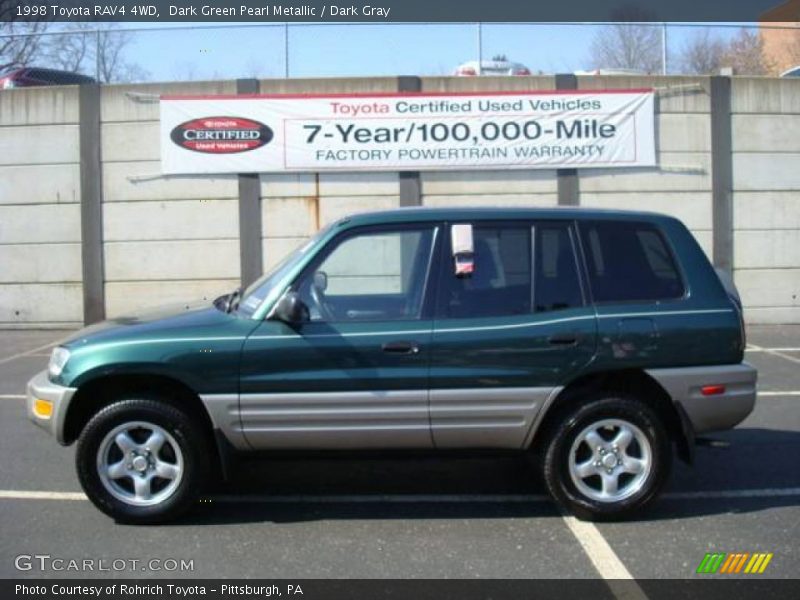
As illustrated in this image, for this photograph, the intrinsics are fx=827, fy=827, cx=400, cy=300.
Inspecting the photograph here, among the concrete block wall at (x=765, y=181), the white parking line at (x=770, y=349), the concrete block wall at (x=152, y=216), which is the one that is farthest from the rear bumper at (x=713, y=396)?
the concrete block wall at (x=152, y=216)

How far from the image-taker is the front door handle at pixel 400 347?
451 cm

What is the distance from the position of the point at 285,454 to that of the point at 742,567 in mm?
2451

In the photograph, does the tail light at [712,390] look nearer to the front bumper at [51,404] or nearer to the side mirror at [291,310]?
the side mirror at [291,310]

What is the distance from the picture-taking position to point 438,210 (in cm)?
484

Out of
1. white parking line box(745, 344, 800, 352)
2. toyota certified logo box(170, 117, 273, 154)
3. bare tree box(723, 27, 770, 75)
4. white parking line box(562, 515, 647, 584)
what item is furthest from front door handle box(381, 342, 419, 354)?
bare tree box(723, 27, 770, 75)

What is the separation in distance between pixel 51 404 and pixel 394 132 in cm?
949

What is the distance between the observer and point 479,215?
4.82 metres

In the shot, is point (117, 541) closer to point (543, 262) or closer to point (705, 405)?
point (543, 262)

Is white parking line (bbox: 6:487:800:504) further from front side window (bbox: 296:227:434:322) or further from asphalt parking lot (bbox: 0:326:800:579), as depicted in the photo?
front side window (bbox: 296:227:434:322)

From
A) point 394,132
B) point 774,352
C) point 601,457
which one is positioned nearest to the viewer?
point 601,457

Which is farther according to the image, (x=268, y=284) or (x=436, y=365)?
(x=268, y=284)

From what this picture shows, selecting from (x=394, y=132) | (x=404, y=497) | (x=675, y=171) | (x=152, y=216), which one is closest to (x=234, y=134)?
(x=152, y=216)

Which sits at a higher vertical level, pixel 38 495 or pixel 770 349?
pixel 770 349

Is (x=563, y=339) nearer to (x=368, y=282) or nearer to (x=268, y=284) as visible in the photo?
(x=368, y=282)
